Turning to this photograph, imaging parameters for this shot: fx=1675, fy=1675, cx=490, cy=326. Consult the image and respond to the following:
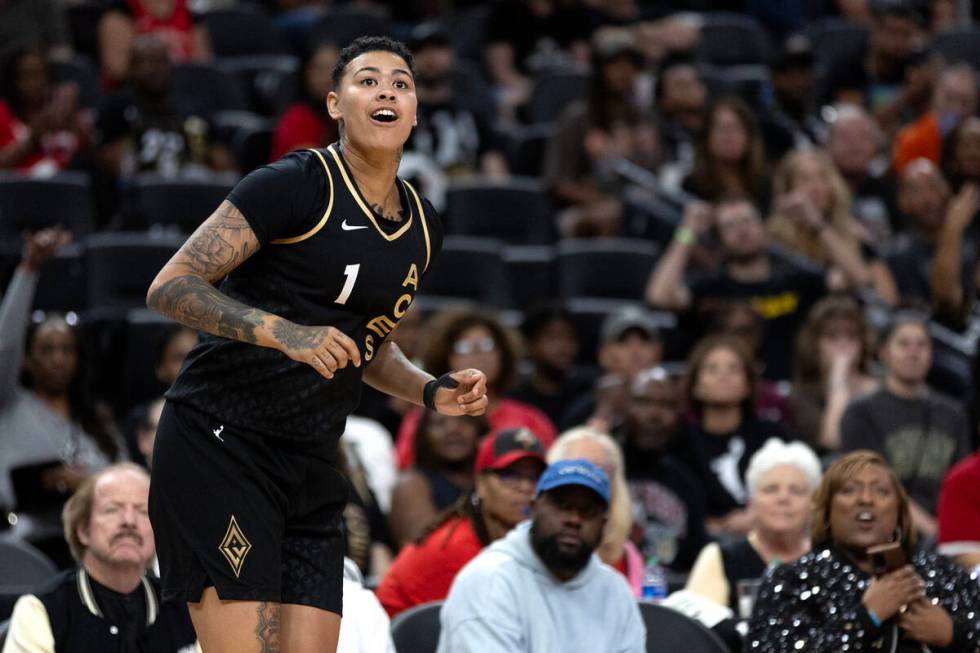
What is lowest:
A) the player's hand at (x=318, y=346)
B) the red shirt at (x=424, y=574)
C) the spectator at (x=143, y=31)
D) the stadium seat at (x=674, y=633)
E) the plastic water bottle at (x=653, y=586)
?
the stadium seat at (x=674, y=633)

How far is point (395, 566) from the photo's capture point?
5414mm

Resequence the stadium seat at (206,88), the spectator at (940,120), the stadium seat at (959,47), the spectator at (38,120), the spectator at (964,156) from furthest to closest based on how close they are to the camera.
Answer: the stadium seat at (959,47) < the spectator at (940,120) < the stadium seat at (206,88) < the spectator at (964,156) < the spectator at (38,120)

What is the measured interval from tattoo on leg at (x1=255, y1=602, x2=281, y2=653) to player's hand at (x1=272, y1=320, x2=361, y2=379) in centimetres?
56

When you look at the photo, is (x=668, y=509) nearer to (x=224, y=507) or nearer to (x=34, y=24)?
(x=224, y=507)

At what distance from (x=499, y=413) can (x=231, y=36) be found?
5.11 metres

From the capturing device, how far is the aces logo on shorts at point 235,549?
3.28 m

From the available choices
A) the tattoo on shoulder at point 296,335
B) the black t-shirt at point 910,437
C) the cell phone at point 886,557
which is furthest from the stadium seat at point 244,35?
the tattoo on shoulder at point 296,335

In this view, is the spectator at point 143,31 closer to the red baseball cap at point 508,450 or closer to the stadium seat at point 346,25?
the stadium seat at point 346,25

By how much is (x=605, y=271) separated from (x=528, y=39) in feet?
10.8

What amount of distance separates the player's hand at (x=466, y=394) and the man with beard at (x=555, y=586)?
132 centimetres

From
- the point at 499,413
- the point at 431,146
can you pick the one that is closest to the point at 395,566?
the point at 499,413

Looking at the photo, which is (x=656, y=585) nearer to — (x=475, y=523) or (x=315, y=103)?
(x=475, y=523)

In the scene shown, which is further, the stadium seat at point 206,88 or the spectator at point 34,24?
the spectator at point 34,24

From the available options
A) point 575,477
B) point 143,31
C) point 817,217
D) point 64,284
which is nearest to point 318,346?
point 575,477
